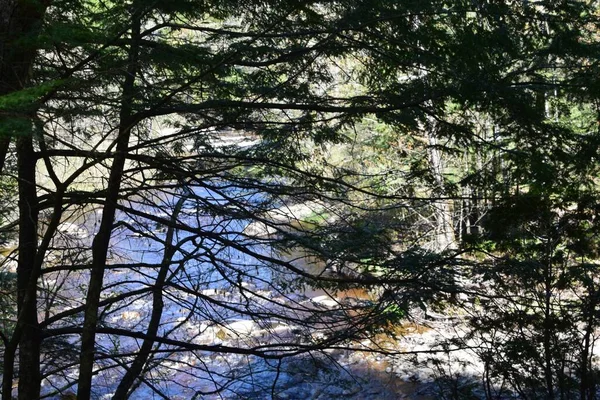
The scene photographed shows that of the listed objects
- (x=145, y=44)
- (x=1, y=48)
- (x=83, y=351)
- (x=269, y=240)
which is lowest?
(x=83, y=351)

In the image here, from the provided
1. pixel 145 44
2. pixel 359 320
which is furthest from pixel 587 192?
pixel 145 44

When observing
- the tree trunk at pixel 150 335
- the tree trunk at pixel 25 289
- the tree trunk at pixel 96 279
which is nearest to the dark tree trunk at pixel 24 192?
the tree trunk at pixel 25 289

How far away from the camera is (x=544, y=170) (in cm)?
414

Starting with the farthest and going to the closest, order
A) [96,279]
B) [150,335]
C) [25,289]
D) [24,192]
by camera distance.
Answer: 1. [150,335]
2. [24,192]
3. [25,289]
4. [96,279]

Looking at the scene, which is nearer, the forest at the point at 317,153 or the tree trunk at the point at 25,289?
the forest at the point at 317,153

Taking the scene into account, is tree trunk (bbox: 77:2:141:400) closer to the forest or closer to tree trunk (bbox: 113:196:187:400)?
the forest

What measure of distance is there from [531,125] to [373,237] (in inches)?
55.8

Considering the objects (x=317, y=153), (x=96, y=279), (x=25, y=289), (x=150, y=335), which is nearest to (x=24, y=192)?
(x=25, y=289)

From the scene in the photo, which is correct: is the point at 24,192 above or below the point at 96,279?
above

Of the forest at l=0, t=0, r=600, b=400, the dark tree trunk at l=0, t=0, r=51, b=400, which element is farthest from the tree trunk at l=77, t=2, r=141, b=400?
the dark tree trunk at l=0, t=0, r=51, b=400

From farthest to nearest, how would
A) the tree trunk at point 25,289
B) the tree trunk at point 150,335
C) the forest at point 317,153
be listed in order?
the tree trunk at point 150,335, the tree trunk at point 25,289, the forest at point 317,153

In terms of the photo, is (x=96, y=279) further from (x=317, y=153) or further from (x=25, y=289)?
(x=317, y=153)

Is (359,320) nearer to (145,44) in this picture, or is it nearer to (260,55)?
(260,55)

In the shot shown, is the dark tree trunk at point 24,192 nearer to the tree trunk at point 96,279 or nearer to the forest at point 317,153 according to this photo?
the forest at point 317,153
